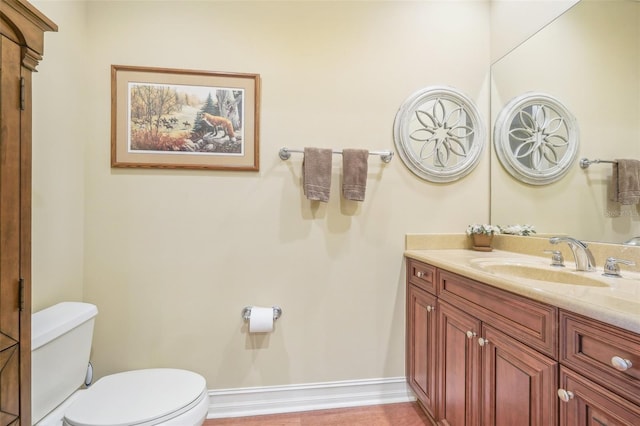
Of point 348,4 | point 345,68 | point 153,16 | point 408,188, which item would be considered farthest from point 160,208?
point 348,4

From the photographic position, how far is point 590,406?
2.39 feet

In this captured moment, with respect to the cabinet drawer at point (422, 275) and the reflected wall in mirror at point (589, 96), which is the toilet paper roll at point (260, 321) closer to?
the cabinet drawer at point (422, 275)

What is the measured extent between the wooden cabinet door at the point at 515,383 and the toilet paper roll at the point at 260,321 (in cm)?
103

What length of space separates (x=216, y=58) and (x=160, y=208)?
0.93 metres

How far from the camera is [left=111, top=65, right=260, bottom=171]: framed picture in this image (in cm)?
163

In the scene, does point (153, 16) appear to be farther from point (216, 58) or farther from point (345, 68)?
point (345, 68)

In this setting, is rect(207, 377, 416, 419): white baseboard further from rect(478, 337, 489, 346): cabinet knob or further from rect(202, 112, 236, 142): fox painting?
rect(202, 112, 236, 142): fox painting

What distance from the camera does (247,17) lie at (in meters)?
1.70

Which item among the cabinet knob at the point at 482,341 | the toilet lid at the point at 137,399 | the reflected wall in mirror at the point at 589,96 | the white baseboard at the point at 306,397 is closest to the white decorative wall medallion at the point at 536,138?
the reflected wall in mirror at the point at 589,96

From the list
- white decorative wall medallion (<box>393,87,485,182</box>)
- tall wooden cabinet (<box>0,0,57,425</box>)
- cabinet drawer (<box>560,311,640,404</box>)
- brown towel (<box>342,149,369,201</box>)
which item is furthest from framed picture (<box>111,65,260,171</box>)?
cabinet drawer (<box>560,311,640,404</box>)

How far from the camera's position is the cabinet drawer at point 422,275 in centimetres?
153

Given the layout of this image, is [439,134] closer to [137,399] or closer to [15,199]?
[15,199]

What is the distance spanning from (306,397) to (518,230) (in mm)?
1626

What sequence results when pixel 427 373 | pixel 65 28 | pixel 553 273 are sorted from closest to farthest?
pixel 553 273 → pixel 65 28 → pixel 427 373
